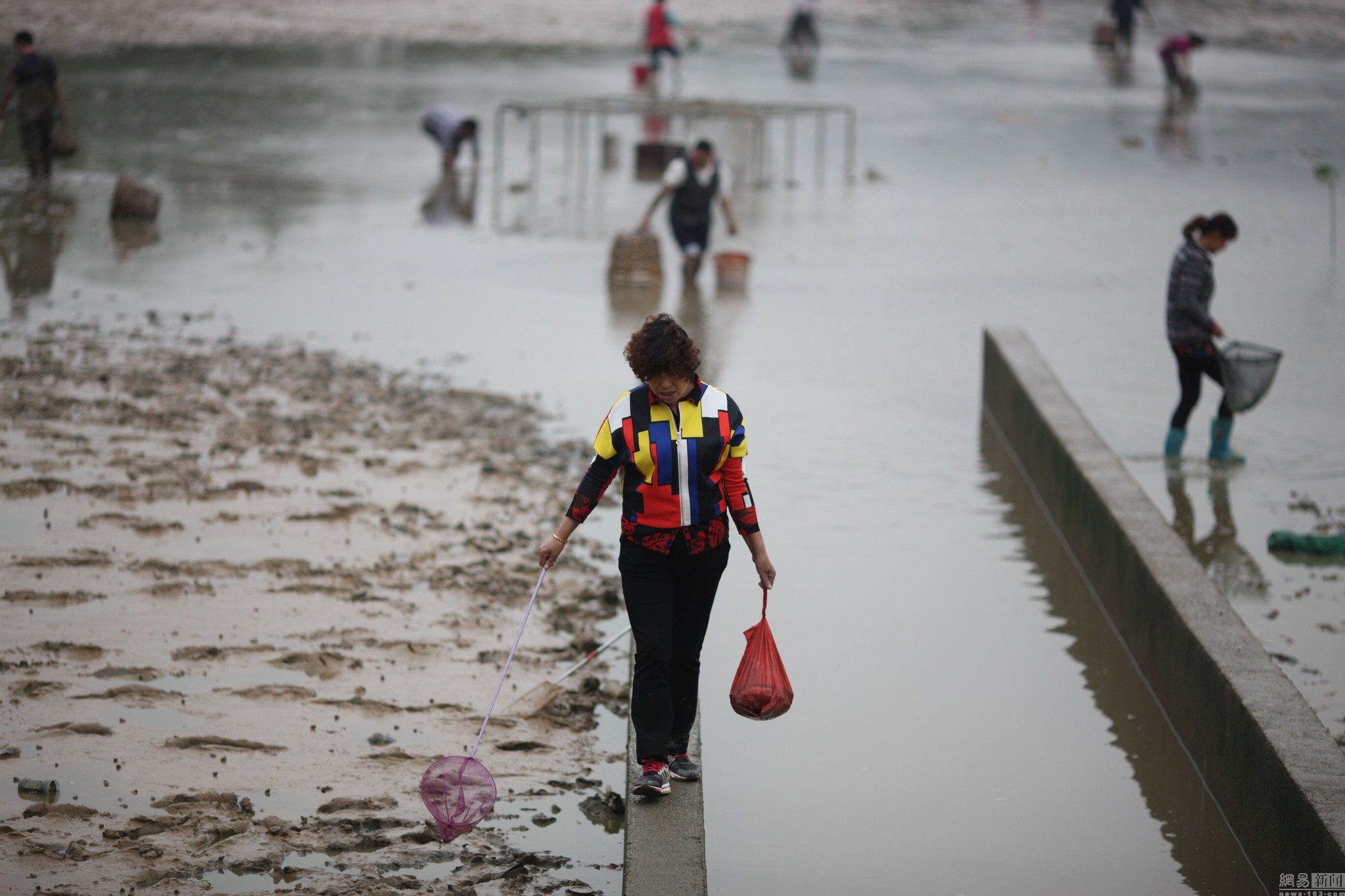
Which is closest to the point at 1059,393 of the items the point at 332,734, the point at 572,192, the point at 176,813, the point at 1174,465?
the point at 1174,465

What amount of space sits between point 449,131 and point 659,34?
32.8 ft

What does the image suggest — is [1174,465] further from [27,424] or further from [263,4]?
[263,4]

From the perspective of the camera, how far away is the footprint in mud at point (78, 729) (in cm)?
639

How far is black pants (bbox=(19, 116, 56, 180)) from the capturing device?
19.8m

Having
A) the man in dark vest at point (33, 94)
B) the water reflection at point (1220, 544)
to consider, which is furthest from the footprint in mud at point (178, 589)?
the man in dark vest at point (33, 94)

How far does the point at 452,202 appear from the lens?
2058cm

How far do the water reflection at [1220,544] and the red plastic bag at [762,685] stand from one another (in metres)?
3.53

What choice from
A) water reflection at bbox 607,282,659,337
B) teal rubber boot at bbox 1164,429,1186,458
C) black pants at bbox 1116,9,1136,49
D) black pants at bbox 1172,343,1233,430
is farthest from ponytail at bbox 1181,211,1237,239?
black pants at bbox 1116,9,1136,49

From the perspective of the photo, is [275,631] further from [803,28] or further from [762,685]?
[803,28]

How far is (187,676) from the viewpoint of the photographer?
708 cm

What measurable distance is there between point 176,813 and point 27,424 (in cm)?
560

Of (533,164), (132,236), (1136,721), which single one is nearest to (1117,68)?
(533,164)

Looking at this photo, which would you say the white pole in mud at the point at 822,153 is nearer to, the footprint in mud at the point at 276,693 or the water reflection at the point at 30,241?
the water reflection at the point at 30,241

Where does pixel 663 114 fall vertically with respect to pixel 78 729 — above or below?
above
